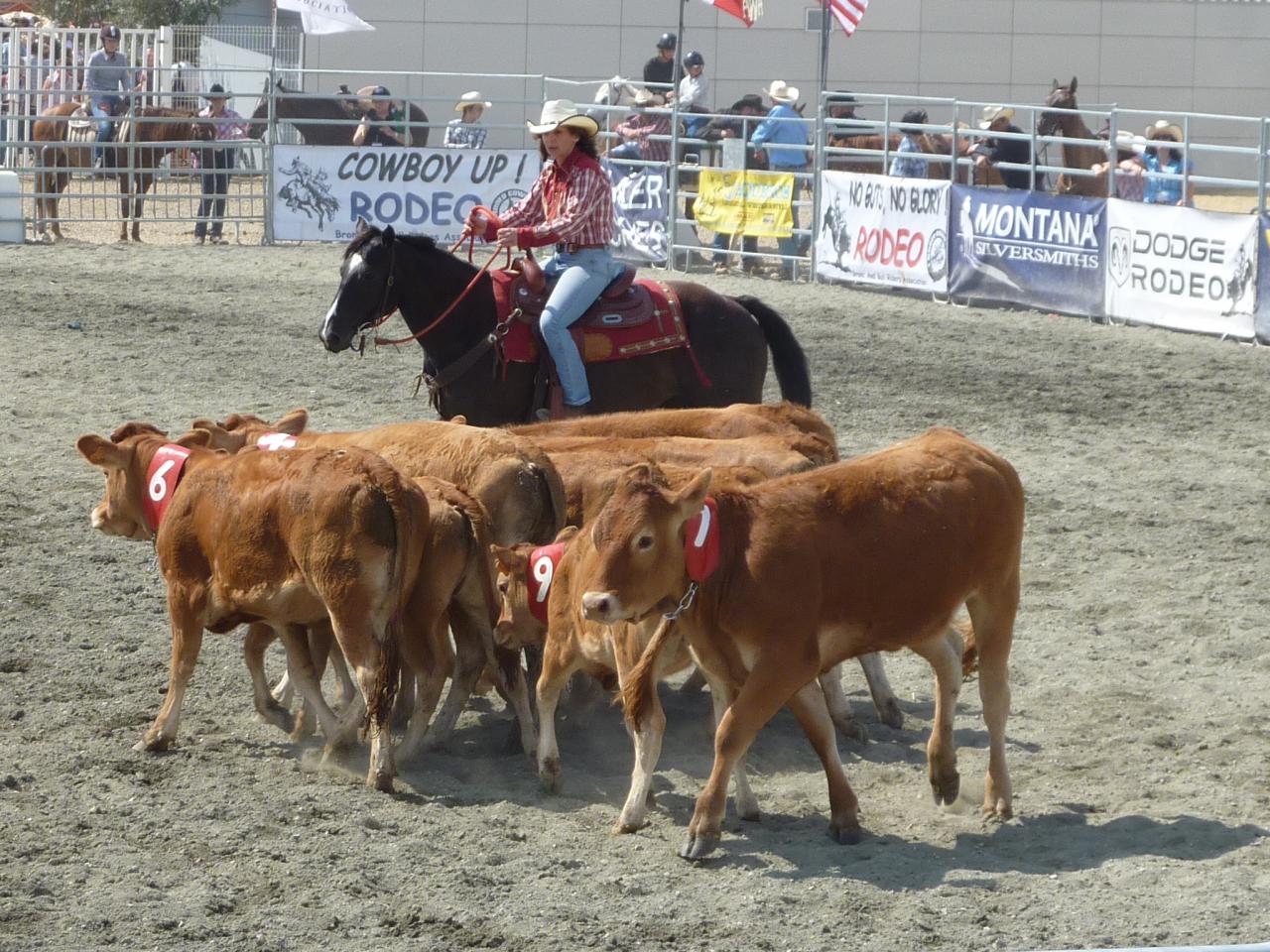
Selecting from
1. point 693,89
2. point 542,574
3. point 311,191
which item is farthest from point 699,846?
point 693,89

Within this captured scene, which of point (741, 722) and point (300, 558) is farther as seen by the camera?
point (300, 558)

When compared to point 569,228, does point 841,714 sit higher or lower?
lower

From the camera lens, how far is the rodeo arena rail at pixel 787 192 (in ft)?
A: 49.2

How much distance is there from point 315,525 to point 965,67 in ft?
92.6

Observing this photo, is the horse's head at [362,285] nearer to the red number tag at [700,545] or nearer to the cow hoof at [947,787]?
the red number tag at [700,545]

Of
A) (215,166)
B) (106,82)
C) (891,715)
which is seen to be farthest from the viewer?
(106,82)

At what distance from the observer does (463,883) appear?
477 cm

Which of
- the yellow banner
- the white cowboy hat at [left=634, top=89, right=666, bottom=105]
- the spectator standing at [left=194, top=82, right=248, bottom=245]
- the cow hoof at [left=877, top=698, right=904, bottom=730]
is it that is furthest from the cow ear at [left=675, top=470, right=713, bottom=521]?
the white cowboy hat at [left=634, top=89, right=666, bottom=105]

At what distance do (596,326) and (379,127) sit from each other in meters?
13.4

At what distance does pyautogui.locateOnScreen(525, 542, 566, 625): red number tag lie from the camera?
5.76 m

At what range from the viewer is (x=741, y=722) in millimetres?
5039

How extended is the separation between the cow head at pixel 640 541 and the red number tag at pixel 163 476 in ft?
6.23

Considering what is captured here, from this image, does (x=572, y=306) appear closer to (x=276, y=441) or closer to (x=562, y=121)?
(x=562, y=121)

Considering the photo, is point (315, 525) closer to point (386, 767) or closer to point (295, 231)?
point (386, 767)
